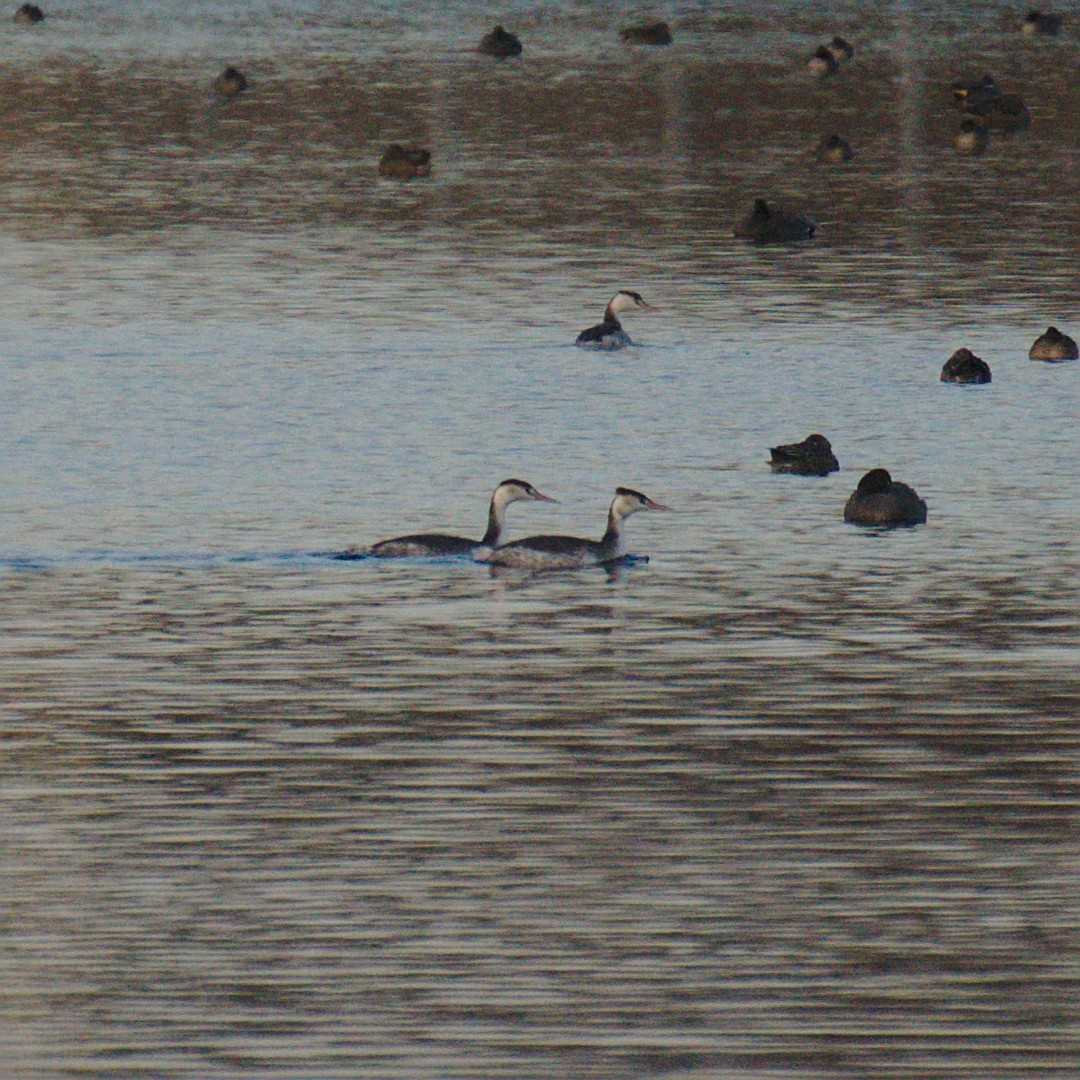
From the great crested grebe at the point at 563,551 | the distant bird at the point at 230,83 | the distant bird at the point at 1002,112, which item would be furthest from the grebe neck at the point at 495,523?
the distant bird at the point at 230,83

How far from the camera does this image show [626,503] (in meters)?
28.8

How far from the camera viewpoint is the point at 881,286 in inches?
1897

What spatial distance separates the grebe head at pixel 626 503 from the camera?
28609 mm

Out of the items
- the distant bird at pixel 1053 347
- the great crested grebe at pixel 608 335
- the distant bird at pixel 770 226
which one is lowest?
the distant bird at pixel 1053 347

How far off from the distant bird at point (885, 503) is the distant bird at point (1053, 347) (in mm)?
10210

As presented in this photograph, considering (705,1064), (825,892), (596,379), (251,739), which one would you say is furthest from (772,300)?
(705,1064)

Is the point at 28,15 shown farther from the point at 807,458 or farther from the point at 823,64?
the point at 807,458

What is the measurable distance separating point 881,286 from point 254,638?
24128mm

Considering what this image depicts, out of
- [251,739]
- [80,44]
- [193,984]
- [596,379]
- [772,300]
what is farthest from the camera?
[80,44]

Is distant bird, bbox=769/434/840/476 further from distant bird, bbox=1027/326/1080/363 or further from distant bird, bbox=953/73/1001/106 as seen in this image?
distant bird, bbox=953/73/1001/106

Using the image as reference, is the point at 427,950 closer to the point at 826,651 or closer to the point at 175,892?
the point at 175,892

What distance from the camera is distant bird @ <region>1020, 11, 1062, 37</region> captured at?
323 ft

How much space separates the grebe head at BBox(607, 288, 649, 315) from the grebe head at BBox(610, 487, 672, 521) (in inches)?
522

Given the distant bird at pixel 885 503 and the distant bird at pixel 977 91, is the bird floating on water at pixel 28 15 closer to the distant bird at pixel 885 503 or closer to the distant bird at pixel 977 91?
the distant bird at pixel 977 91
